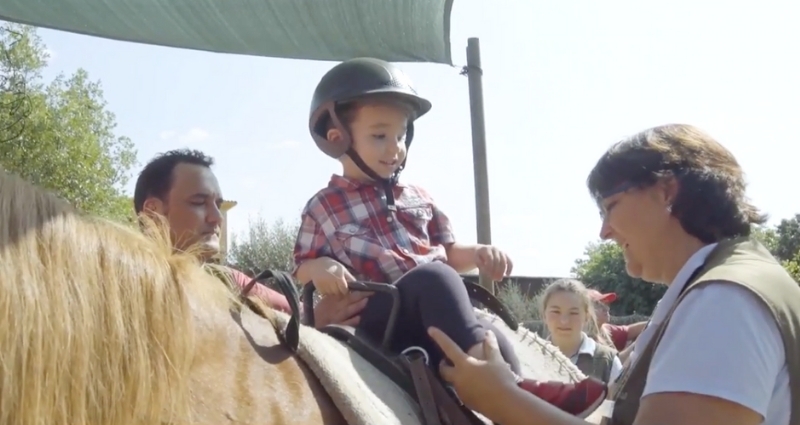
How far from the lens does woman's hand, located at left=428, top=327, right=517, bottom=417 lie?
190 cm

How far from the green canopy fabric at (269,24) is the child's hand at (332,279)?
2.21 meters

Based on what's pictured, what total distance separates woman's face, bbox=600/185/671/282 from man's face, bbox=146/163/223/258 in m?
1.57

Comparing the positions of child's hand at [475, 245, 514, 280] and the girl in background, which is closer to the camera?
child's hand at [475, 245, 514, 280]

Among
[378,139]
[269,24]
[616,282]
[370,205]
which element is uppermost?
[269,24]

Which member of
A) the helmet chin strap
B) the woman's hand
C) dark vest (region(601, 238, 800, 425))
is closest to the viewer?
dark vest (region(601, 238, 800, 425))

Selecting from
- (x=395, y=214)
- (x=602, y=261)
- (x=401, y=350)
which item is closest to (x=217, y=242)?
(x=395, y=214)

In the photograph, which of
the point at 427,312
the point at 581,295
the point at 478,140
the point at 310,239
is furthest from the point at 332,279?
the point at 581,295

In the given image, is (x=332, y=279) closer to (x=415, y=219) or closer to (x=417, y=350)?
(x=417, y=350)

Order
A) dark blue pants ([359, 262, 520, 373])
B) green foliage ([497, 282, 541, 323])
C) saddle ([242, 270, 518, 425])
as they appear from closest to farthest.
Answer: saddle ([242, 270, 518, 425])
dark blue pants ([359, 262, 520, 373])
green foliage ([497, 282, 541, 323])

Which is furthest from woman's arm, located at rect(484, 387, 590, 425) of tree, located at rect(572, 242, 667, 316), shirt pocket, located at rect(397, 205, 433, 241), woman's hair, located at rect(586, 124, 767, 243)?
tree, located at rect(572, 242, 667, 316)

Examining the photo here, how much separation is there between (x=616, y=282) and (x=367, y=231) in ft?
105

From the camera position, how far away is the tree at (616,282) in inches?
1190

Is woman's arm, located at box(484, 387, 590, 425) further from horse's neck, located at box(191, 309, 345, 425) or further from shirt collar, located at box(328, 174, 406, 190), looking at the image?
shirt collar, located at box(328, 174, 406, 190)

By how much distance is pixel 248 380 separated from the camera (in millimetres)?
1470
